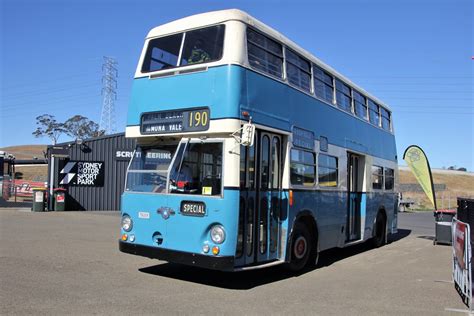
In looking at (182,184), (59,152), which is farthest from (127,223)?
(59,152)

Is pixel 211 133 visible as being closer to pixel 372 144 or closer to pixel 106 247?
pixel 106 247

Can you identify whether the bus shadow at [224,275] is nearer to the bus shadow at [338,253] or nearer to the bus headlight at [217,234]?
the bus shadow at [338,253]

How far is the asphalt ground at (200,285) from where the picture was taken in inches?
241

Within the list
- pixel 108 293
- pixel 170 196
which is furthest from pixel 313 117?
pixel 108 293

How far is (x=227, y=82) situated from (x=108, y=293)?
363 centimetres

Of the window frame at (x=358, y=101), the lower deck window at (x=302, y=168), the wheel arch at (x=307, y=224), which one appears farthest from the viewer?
the window frame at (x=358, y=101)

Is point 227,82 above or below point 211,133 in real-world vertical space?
above

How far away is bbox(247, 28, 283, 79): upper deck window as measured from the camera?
7.55 m

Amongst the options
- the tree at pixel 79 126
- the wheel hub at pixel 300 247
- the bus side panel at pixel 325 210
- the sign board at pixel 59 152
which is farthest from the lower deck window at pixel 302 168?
the tree at pixel 79 126

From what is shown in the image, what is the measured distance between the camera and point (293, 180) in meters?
8.43

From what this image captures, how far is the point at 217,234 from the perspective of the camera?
684cm

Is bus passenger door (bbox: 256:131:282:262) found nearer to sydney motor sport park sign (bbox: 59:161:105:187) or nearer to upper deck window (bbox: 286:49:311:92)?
upper deck window (bbox: 286:49:311:92)

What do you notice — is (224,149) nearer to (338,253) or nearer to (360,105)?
(338,253)

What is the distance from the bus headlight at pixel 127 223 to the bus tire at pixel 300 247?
2.93 metres
